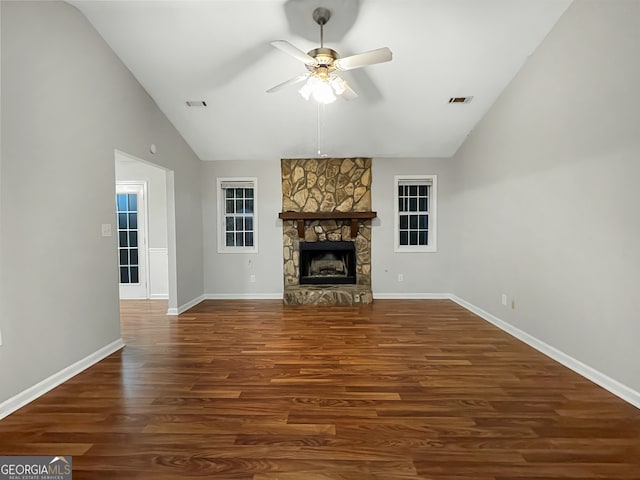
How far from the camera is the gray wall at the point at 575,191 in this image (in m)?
2.33

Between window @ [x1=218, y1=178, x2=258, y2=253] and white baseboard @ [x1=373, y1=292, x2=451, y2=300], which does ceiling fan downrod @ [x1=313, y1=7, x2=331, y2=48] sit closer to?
window @ [x1=218, y1=178, x2=258, y2=253]

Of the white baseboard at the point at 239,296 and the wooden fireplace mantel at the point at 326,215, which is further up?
the wooden fireplace mantel at the point at 326,215

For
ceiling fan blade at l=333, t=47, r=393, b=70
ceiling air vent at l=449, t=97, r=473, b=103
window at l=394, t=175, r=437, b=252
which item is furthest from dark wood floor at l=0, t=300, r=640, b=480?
ceiling air vent at l=449, t=97, r=473, b=103

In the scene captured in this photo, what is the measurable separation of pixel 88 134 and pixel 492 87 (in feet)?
14.8

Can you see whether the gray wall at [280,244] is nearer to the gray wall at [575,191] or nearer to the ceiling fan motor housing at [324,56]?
the gray wall at [575,191]

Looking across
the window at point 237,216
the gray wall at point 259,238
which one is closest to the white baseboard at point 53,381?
the gray wall at point 259,238

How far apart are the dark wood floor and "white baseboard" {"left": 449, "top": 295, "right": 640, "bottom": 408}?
0.25 feet

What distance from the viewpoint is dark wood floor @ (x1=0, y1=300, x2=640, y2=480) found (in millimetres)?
1683

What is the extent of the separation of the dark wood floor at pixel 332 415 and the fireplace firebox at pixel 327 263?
7.25 ft

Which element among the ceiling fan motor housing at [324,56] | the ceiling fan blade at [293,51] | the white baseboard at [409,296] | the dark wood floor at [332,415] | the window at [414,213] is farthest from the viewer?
the window at [414,213]

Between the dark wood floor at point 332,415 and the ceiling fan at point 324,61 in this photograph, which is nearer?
the dark wood floor at point 332,415

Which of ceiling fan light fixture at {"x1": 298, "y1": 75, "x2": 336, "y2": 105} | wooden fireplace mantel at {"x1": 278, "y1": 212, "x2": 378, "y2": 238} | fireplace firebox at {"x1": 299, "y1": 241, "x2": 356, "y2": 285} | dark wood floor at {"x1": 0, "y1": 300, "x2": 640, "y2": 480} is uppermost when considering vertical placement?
ceiling fan light fixture at {"x1": 298, "y1": 75, "x2": 336, "y2": 105}

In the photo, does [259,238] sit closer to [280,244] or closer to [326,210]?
[280,244]

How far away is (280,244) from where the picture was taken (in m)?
5.79
